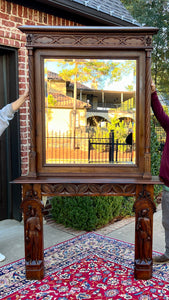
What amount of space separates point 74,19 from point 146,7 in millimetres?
11517

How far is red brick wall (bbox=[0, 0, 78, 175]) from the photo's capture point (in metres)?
4.15

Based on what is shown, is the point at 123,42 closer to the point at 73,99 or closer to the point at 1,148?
the point at 73,99

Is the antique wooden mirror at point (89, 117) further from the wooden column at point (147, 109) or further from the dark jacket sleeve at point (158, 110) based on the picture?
the dark jacket sleeve at point (158, 110)

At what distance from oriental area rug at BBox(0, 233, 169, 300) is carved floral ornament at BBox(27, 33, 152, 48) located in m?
2.47

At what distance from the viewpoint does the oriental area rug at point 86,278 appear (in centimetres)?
275

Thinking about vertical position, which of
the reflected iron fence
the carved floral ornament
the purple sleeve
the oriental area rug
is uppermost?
the carved floral ornament

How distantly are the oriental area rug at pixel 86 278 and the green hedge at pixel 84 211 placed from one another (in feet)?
2.07

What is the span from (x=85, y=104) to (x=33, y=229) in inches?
58.1

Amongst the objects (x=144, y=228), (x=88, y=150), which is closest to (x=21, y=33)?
(x=88, y=150)

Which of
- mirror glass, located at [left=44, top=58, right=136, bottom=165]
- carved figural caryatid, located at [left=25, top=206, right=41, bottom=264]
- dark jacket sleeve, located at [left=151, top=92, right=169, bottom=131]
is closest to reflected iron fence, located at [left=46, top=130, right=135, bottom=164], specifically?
mirror glass, located at [left=44, top=58, right=136, bottom=165]

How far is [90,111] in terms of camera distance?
10.0 feet

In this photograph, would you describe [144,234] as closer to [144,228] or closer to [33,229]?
[144,228]

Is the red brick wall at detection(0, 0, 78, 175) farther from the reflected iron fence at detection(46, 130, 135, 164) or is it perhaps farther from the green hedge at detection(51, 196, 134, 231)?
the reflected iron fence at detection(46, 130, 135, 164)

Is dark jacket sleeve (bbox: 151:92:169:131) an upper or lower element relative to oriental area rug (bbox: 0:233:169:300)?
upper
